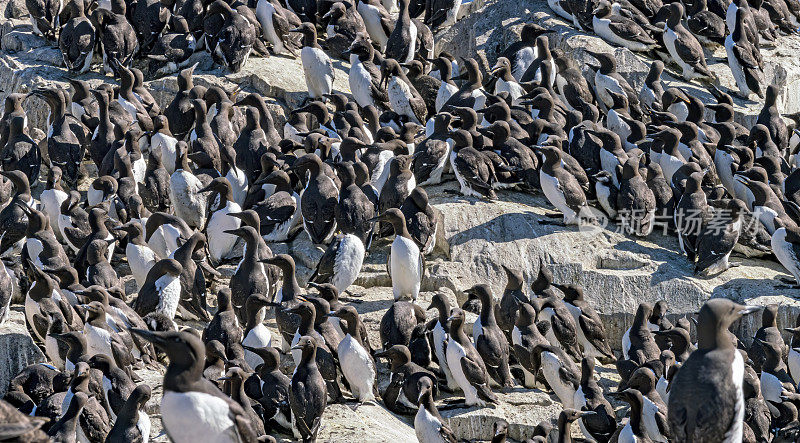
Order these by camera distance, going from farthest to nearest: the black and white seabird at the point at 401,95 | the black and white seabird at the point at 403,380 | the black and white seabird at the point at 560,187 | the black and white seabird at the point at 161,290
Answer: the black and white seabird at the point at 401,95 < the black and white seabird at the point at 560,187 < the black and white seabird at the point at 161,290 < the black and white seabird at the point at 403,380

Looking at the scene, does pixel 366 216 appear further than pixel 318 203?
No

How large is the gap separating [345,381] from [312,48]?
770 cm

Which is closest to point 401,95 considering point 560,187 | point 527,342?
point 560,187

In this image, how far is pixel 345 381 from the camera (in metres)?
13.8

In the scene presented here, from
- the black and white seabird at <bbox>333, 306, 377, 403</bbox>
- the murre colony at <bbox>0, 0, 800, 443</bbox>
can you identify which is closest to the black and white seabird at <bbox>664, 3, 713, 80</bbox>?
the murre colony at <bbox>0, 0, 800, 443</bbox>

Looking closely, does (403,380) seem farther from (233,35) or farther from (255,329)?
(233,35)

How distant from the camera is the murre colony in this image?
12.7m

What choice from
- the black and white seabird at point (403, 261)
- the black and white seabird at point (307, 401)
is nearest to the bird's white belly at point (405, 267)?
the black and white seabird at point (403, 261)

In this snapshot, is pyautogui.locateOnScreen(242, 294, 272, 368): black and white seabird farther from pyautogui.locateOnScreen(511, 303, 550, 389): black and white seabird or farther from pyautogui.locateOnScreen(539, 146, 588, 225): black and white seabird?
pyautogui.locateOnScreen(539, 146, 588, 225): black and white seabird

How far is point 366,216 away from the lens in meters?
16.2

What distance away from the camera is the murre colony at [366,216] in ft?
41.8

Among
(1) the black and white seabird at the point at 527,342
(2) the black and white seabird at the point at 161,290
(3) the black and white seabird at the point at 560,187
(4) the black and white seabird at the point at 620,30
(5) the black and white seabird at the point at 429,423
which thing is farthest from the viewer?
(4) the black and white seabird at the point at 620,30

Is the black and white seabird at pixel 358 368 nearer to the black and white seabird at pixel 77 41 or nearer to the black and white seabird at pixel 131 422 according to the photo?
the black and white seabird at pixel 131 422

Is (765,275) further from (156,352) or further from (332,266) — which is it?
(156,352)
